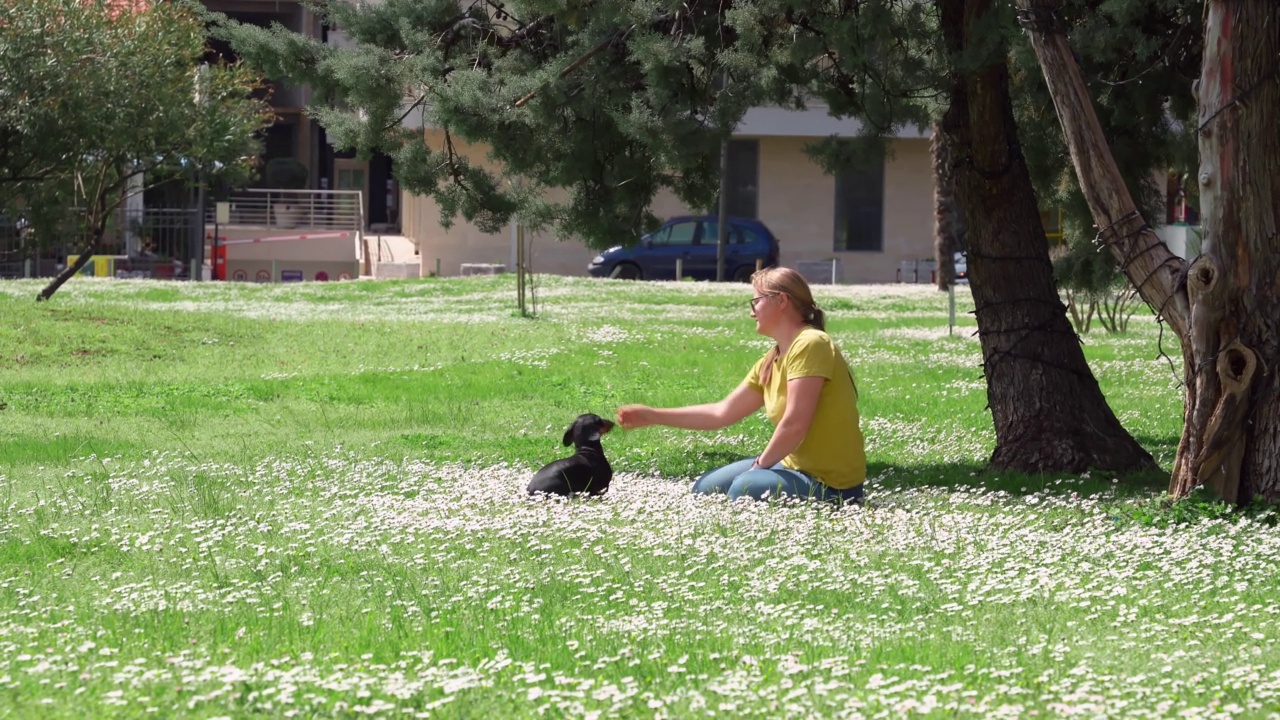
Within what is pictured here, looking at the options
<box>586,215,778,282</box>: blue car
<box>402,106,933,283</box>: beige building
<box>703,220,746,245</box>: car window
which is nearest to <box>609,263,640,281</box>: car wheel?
<box>586,215,778,282</box>: blue car

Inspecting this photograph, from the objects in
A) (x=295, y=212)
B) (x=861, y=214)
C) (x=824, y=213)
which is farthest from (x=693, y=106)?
(x=295, y=212)

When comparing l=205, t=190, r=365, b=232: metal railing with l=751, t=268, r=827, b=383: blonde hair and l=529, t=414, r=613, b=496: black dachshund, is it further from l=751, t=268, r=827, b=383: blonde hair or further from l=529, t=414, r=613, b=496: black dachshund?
l=751, t=268, r=827, b=383: blonde hair

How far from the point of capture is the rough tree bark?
764cm

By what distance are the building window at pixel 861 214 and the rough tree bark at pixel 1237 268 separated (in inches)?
1544

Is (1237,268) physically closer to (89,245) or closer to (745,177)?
(89,245)

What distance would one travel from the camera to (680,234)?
39750mm

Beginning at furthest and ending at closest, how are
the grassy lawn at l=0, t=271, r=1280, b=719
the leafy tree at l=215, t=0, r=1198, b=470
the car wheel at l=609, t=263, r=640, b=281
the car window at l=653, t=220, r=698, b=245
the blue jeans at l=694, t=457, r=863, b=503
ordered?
the car window at l=653, t=220, r=698, b=245 → the car wheel at l=609, t=263, r=640, b=281 → the leafy tree at l=215, t=0, r=1198, b=470 → the blue jeans at l=694, t=457, r=863, b=503 → the grassy lawn at l=0, t=271, r=1280, b=719

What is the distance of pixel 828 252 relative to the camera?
47188mm

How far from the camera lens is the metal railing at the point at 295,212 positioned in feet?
156

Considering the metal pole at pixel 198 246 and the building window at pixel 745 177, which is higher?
the building window at pixel 745 177

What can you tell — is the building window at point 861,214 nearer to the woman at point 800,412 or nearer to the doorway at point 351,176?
the doorway at point 351,176

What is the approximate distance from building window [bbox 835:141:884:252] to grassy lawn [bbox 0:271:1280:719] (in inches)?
1340

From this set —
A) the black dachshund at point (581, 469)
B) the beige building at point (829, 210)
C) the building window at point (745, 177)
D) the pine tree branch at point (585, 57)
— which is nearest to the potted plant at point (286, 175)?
the beige building at point (829, 210)

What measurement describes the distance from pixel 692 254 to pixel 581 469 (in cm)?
3169
